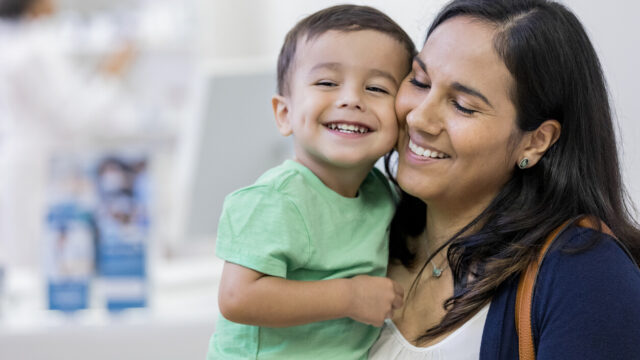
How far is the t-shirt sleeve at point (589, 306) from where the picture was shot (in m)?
0.98

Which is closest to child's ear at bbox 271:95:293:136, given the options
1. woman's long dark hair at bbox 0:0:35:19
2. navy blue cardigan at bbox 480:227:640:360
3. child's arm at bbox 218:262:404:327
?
child's arm at bbox 218:262:404:327

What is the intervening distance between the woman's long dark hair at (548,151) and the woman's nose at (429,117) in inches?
5.2

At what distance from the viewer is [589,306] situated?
0.99 m

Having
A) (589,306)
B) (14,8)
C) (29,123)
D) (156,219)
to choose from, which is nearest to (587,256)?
(589,306)

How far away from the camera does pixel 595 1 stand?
1601mm

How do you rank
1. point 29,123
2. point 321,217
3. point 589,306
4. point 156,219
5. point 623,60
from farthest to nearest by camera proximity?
1. point 29,123
2. point 156,219
3. point 623,60
4. point 321,217
5. point 589,306

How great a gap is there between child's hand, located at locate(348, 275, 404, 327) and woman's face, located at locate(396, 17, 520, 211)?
0.18 metres

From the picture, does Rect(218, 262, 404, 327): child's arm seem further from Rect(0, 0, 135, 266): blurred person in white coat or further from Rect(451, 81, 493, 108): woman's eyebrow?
Rect(0, 0, 135, 266): blurred person in white coat

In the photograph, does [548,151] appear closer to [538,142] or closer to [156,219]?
[538,142]

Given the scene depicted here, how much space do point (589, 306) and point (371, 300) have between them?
36 centimetres

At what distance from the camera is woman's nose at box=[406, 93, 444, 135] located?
1203 millimetres

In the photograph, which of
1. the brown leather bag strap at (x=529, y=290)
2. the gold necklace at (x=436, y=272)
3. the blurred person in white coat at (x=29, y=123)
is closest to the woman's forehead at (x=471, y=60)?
the brown leather bag strap at (x=529, y=290)

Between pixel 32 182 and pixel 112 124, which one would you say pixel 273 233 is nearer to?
pixel 32 182

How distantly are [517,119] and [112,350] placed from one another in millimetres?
1361
